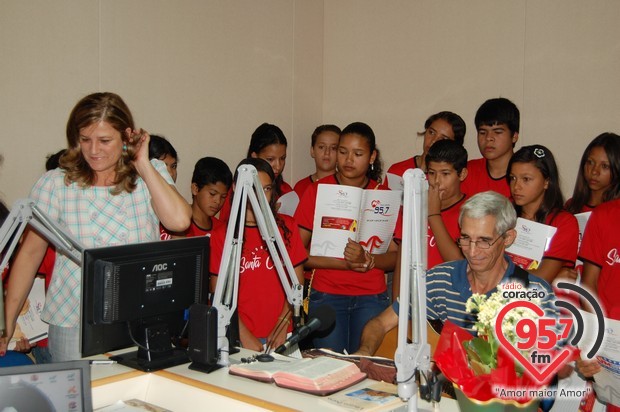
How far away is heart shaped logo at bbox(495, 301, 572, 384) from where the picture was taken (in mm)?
1710

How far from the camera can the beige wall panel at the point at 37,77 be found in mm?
3961

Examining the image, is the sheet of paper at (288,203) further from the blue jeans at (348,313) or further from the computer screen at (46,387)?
the computer screen at (46,387)

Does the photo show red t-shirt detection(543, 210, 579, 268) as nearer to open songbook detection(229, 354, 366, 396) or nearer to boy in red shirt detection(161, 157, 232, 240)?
open songbook detection(229, 354, 366, 396)

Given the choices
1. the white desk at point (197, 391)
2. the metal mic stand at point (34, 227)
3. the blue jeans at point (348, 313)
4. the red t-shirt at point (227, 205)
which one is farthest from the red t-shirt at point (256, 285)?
the metal mic stand at point (34, 227)

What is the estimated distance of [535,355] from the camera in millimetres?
1729

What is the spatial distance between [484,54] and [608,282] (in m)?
2.48

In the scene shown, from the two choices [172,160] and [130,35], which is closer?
[172,160]

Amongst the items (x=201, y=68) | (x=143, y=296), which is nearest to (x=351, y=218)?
(x=143, y=296)

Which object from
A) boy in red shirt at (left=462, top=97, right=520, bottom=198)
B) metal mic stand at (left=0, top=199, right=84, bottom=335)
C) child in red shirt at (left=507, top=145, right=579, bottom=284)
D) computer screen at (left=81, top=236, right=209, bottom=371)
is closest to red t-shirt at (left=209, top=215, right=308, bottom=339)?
computer screen at (left=81, top=236, right=209, bottom=371)

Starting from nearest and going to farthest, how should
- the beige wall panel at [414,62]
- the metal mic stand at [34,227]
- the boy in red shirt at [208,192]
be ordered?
the metal mic stand at [34,227], the boy in red shirt at [208,192], the beige wall panel at [414,62]

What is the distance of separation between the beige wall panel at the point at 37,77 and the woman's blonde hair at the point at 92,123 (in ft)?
5.05

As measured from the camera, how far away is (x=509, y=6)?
16.5 feet

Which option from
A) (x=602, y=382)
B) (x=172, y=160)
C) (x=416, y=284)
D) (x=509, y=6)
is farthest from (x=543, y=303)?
(x=509, y=6)

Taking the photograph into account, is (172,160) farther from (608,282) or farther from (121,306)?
(608,282)
